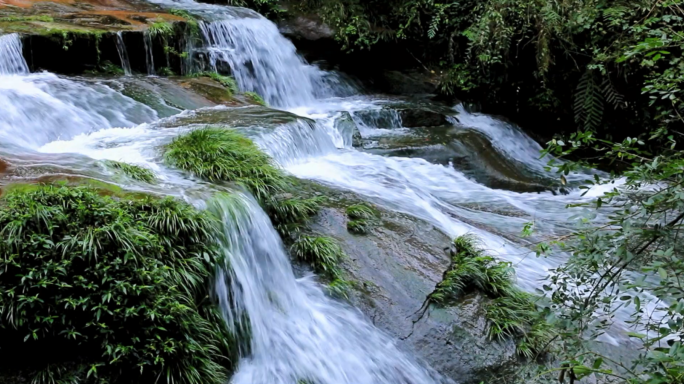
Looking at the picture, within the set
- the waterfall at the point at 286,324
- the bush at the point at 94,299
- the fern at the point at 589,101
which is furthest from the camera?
the fern at the point at 589,101

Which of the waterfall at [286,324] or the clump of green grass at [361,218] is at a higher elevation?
the clump of green grass at [361,218]

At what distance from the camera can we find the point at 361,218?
5.61m

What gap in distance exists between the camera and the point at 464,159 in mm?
9156

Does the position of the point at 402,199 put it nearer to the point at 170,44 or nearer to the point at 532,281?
the point at 532,281

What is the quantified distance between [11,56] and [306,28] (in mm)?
6875

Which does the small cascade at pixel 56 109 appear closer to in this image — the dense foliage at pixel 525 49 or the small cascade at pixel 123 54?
the small cascade at pixel 123 54

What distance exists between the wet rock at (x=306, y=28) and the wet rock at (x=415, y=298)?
8.33 metres

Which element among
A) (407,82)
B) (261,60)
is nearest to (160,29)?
(261,60)

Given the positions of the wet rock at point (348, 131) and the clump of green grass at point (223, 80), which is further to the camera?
the clump of green grass at point (223, 80)

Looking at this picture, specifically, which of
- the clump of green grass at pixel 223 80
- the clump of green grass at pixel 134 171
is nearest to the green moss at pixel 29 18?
the clump of green grass at pixel 223 80

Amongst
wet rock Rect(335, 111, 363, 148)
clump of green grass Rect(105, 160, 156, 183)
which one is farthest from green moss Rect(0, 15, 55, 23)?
clump of green grass Rect(105, 160, 156, 183)

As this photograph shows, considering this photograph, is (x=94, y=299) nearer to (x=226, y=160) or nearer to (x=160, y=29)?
(x=226, y=160)

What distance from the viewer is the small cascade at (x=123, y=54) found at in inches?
356

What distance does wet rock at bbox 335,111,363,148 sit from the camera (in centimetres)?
896
